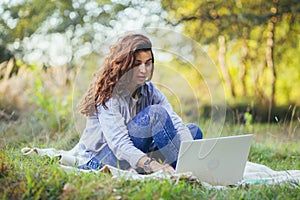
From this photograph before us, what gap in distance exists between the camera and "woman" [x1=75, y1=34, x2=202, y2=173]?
9.00ft

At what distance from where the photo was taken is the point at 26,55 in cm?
746

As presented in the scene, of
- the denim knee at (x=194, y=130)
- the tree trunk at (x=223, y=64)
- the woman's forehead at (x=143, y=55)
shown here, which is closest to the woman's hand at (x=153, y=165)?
the denim knee at (x=194, y=130)

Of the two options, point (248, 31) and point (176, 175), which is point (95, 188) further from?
point (248, 31)

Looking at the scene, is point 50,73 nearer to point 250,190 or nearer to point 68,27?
point 68,27

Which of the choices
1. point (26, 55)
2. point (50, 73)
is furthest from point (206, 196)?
point (26, 55)

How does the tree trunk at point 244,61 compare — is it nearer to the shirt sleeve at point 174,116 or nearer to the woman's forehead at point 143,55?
the shirt sleeve at point 174,116

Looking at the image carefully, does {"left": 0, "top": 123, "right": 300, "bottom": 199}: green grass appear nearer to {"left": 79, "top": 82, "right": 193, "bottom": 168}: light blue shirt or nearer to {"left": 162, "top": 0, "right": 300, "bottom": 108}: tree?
{"left": 79, "top": 82, "right": 193, "bottom": 168}: light blue shirt

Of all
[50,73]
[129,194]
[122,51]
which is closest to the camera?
[129,194]

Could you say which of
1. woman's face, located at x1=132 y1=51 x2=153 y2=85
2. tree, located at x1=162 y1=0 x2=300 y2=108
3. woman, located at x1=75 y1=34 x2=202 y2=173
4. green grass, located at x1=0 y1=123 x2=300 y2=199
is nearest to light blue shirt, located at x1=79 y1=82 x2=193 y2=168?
woman, located at x1=75 y1=34 x2=202 y2=173

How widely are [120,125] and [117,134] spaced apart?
0.18ft

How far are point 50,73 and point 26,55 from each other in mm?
1501

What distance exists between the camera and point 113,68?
284cm

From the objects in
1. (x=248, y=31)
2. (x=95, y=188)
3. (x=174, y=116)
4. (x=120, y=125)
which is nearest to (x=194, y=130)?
(x=174, y=116)

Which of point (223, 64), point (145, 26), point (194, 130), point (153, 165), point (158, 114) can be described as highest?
point (145, 26)
